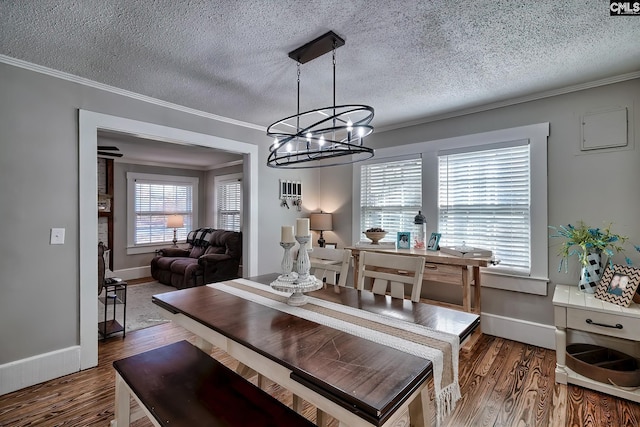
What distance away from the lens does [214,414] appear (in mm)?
1303

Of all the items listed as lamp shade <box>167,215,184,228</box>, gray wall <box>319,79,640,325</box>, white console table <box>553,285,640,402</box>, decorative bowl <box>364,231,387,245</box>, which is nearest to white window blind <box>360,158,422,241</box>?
decorative bowl <box>364,231,387,245</box>

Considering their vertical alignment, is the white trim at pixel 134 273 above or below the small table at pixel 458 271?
below

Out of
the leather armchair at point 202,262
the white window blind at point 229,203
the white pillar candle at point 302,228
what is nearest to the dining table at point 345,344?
the white pillar candle at point 302,228

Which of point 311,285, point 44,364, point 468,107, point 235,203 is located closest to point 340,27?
point 311,285

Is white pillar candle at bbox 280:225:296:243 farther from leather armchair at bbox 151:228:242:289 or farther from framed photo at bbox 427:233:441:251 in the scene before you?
leather armchair at bbox 151:228:242:289

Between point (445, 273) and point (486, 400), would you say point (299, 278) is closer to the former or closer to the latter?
point (486, 400)

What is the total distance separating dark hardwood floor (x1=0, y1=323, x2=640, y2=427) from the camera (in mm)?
1969

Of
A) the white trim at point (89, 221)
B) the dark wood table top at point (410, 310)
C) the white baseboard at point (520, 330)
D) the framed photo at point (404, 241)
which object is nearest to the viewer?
the dark wood table top at point (410, 310)

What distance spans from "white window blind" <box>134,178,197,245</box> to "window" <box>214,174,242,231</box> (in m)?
0.73

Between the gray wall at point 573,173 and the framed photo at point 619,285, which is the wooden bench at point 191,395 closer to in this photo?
the framed photo at point 619,285

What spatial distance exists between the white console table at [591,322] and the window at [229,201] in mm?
5417

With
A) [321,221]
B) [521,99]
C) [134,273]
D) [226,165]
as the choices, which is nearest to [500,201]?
[521,99]

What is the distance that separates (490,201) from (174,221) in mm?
5967

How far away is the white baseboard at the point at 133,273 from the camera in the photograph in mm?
5984
